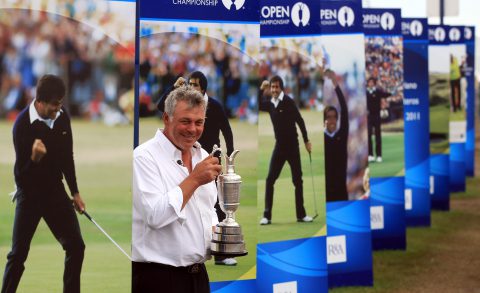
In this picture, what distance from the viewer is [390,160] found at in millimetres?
12375

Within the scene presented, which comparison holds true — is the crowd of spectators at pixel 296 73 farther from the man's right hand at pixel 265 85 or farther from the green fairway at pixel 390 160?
the green fairway at pixel 390 160

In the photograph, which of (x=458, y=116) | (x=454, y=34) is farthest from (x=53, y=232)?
(x=458, y=116)

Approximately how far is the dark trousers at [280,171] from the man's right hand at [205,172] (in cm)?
309

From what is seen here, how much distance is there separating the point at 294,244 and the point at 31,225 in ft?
12.4

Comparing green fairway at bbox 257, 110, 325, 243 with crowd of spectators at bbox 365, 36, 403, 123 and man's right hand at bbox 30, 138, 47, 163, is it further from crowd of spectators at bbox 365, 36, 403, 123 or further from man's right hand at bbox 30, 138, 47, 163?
crowd of spectators at bbox 365, 36, 403, 123

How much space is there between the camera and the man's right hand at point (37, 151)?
13.9 feet

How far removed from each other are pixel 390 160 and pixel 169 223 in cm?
814

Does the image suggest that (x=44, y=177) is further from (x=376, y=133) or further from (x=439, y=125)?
(x=439, y=125)

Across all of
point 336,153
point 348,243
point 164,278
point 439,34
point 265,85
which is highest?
point 439,34

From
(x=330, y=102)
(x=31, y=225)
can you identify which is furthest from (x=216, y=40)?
(x=330, y=102)

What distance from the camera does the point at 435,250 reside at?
44.5ft

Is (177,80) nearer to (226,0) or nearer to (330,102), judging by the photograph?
(226,0)

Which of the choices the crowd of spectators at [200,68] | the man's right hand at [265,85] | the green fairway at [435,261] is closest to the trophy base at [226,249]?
the crowd of spectators at [200,68]

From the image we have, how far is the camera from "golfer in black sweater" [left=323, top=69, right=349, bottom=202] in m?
9.89
